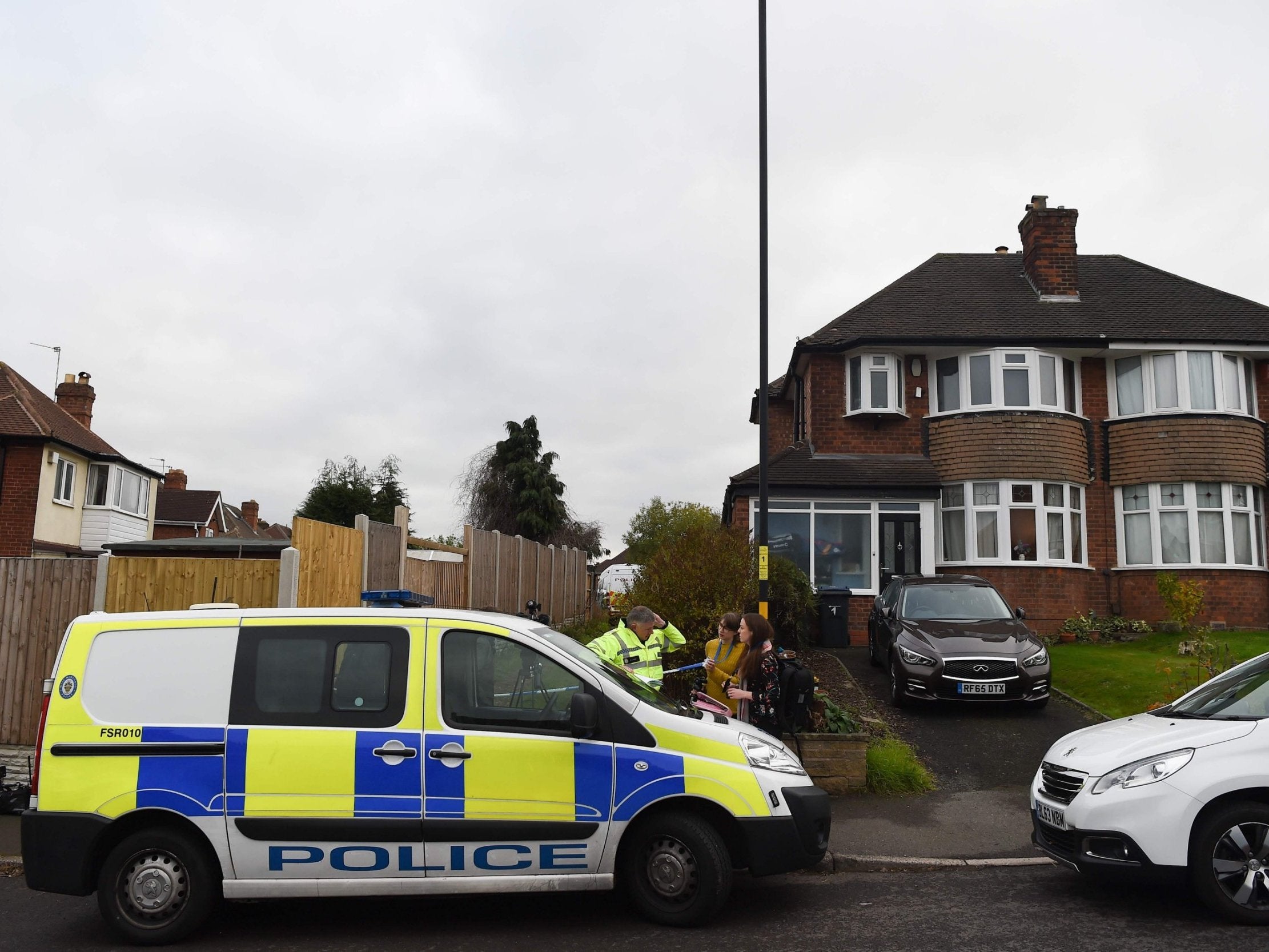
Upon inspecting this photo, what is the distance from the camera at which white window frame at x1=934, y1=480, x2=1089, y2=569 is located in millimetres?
20094

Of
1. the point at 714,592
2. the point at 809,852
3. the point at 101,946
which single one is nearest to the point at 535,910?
the point at 809,852

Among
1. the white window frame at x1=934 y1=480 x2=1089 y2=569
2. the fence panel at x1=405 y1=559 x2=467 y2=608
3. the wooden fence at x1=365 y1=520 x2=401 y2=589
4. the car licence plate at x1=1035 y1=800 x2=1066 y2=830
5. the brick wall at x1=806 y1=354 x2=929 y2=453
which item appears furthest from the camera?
the brick wall at x1=806 y1=354 x2=929 y2=453

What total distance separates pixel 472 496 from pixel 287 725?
38546mm

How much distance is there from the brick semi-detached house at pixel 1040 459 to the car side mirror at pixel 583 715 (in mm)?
14596

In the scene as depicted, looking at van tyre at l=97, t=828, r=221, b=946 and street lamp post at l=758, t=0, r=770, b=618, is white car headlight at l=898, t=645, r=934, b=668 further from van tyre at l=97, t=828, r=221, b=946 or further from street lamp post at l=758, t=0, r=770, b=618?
van tyre at l=97, t=828, r=221, b=946

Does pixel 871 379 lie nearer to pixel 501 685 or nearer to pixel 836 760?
pixel 836 760

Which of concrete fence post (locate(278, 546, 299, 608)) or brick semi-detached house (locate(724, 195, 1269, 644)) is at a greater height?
brick semi-detached house (locate(724, 195, 1269, 644))

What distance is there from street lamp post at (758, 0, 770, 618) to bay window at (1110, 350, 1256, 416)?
38.0 feet

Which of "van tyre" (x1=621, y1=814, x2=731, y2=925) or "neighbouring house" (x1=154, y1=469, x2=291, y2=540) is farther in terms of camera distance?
"neighbouring house" (x1=154, y1=469, x2=291, y2=540)

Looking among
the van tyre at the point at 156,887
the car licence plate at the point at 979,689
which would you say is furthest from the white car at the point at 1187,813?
the car licence plate at the point at 979,689

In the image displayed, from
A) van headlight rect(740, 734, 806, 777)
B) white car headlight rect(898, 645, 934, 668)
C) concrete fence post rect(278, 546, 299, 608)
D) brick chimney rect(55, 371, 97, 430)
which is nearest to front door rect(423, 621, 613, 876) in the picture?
van headlight rect(740, 734, 806, 777)

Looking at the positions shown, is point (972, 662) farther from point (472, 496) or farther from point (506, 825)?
point (472, 496)

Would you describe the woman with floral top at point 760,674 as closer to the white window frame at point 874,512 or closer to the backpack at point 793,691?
the backpack at point 793,691

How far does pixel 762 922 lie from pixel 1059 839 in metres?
1.80
